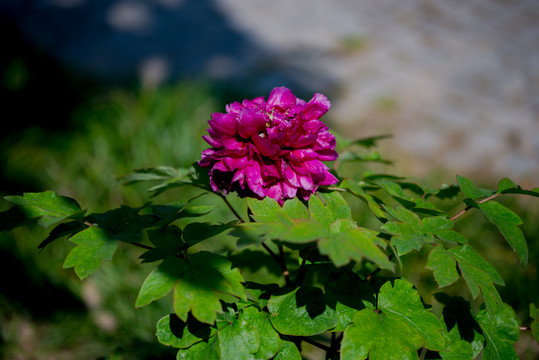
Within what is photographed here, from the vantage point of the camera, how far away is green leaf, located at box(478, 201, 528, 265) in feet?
3.32

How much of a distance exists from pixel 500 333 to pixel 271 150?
2.56 ft

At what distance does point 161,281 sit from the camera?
3.01 ft

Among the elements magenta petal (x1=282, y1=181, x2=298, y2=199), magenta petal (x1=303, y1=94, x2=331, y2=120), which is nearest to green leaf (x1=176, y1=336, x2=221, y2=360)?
magenta petal (x1=282, y1=181, x2=298, y2=199)

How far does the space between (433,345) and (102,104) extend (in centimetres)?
364

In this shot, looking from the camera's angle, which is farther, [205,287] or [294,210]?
[294,210]

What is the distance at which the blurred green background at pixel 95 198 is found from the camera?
7.91 ft

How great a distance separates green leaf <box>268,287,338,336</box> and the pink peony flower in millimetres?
239

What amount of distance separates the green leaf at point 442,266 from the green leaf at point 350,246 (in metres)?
0.14

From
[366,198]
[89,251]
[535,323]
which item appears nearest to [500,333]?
[535,323]

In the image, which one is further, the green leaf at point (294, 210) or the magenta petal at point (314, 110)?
the magenta petal at point (314, 110)

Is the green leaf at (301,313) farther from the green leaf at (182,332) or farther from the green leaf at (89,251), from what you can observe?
the green leaf at (89,251)

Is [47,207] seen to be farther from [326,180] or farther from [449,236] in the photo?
[449,236]

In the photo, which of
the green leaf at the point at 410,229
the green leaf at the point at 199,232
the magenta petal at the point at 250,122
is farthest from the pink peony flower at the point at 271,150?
the green leaf at the point at 410,229

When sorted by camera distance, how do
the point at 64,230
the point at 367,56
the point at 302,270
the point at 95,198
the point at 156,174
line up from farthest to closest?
the point at 367,56 < the point at 95,198 < the point at 156,174 < the point at 302,270 < the point at 64,230
